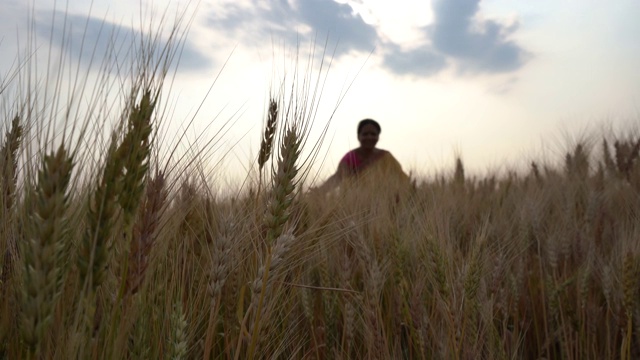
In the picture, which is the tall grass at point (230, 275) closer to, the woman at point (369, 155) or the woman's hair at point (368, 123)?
the woman at point (369, 155)

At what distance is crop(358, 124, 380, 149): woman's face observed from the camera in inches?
264

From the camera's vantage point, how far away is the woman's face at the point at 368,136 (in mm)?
6695

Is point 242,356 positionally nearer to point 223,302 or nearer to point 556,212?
point 223,302

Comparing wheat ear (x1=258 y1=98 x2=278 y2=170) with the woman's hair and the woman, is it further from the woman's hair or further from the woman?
the woman's hair

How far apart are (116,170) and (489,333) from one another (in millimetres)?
1179

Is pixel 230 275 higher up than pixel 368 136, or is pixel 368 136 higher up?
pixel 368 136

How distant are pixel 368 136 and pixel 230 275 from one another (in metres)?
5.29

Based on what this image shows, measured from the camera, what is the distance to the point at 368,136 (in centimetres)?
669

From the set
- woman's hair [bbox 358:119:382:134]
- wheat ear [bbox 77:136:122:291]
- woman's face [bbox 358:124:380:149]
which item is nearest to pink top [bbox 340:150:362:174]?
woman's face [bbox 358:124:380:149]

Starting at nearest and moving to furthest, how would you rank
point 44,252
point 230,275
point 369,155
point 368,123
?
point 44,252 < point 230,275 < point 368,123 < point 369,155

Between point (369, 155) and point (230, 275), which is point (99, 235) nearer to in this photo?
point (230, 275)

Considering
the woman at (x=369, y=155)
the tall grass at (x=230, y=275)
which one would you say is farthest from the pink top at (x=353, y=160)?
the tall grass at (x=230, y=275)

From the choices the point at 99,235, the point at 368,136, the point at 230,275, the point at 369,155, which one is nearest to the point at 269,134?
the point at 230,275

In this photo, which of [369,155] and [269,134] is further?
[369,155]
